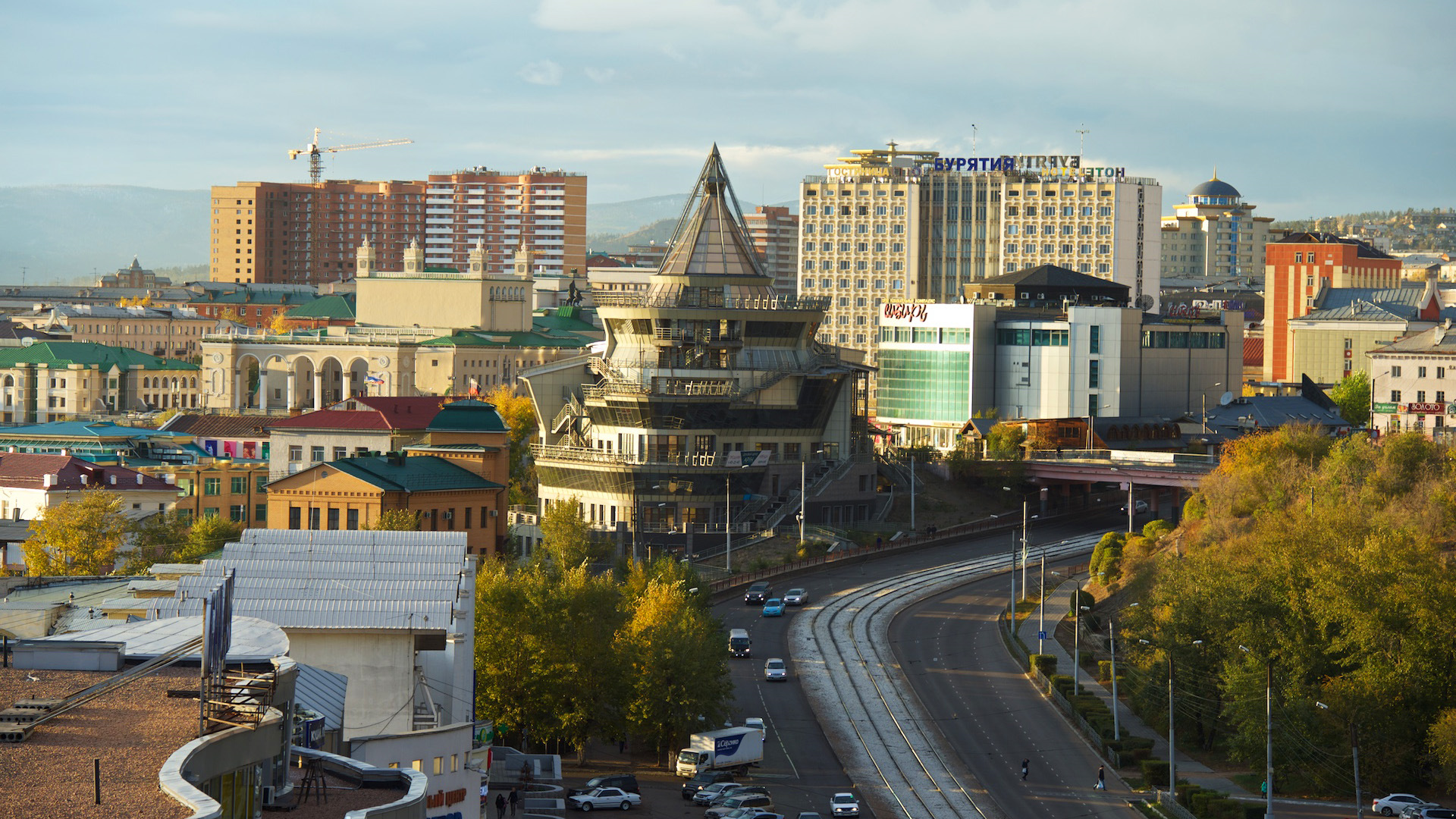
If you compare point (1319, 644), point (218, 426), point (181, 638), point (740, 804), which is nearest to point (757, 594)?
point (1319, 644)

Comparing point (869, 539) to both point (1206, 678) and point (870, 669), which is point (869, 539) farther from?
point (1206, 678)

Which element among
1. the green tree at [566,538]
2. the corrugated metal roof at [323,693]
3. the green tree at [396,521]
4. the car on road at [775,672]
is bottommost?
the car on road at [775,672]

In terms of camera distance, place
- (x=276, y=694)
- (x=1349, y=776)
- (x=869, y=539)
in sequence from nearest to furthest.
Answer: (x=276, y=694) → (x=1349, y=776) → (x=869, y=539)

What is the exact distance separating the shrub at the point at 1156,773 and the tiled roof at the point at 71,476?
83647mm

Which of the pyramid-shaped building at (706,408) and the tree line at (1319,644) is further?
the pyramid-shaped building at (706,408)

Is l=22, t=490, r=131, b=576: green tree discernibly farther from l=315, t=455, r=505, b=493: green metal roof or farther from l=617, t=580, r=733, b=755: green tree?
l=617, t=580, r=733, b=755: green tree

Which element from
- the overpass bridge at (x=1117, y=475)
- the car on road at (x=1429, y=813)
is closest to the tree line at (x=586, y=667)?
the car on road at (x=1429, y=813)

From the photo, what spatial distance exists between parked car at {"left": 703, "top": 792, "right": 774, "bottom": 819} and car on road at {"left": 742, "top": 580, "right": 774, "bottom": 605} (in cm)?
4632

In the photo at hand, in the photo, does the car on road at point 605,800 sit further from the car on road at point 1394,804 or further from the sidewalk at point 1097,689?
the car on road at point 1394,804

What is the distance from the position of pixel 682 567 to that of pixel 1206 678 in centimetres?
2929

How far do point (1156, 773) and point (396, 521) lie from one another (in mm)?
47084

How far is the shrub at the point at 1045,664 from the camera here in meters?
110

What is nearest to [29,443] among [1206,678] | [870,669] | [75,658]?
[870,669]

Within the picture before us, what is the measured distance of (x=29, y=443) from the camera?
184 metres
